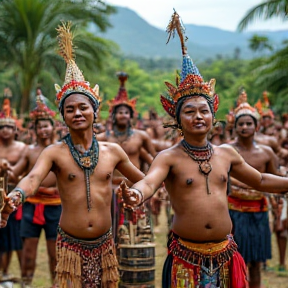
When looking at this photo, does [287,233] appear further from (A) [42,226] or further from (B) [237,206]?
(A) [42,226]

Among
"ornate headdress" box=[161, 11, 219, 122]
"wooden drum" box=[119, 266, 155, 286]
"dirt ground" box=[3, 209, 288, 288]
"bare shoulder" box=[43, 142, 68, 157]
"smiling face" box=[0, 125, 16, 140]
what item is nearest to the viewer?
"ornate headdress" box=[161, 11, 219, 122]

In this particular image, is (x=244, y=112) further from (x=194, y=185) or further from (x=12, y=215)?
(x=12, y=215)

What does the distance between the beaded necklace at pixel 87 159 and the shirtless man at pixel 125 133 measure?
2989 mm

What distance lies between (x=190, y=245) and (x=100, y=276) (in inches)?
30.9

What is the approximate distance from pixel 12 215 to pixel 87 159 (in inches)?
121

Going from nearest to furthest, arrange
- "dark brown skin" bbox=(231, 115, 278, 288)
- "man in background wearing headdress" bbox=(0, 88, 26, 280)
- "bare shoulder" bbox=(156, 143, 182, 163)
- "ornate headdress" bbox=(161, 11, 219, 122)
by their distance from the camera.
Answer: "bare shoulder" bbox=(156, 143, 182, 163) < "ornate headdress" bbox=(161, 11, 219, 122) < "dark brown skin" bbox=(231, 115, 278, 288) < "man in background wearing headdress" bbox=(0, 88, 26, 280)

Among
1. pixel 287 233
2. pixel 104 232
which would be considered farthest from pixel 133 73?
pixel 104 232

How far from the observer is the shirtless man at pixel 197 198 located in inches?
149

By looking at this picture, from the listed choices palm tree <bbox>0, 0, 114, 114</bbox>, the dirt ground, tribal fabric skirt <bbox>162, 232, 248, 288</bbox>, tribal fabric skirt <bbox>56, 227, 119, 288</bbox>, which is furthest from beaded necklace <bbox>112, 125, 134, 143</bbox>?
palm tree <bbox>0, 0, 114, 114</bbox>

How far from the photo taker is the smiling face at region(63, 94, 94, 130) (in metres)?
4.10

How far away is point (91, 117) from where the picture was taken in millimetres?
4195

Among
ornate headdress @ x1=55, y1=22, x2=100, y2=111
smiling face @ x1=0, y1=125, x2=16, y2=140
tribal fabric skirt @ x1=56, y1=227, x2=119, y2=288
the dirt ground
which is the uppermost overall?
ornate headdress @ x1=55, y1=22, x2=100, y2=111

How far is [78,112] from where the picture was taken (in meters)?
4.11

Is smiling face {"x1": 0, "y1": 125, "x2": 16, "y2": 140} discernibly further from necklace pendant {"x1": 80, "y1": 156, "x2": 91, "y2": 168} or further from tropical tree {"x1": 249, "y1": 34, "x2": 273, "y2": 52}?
tropical tree {"x1": 249, "y1": 34, "x2": 273, "y2": 52}
